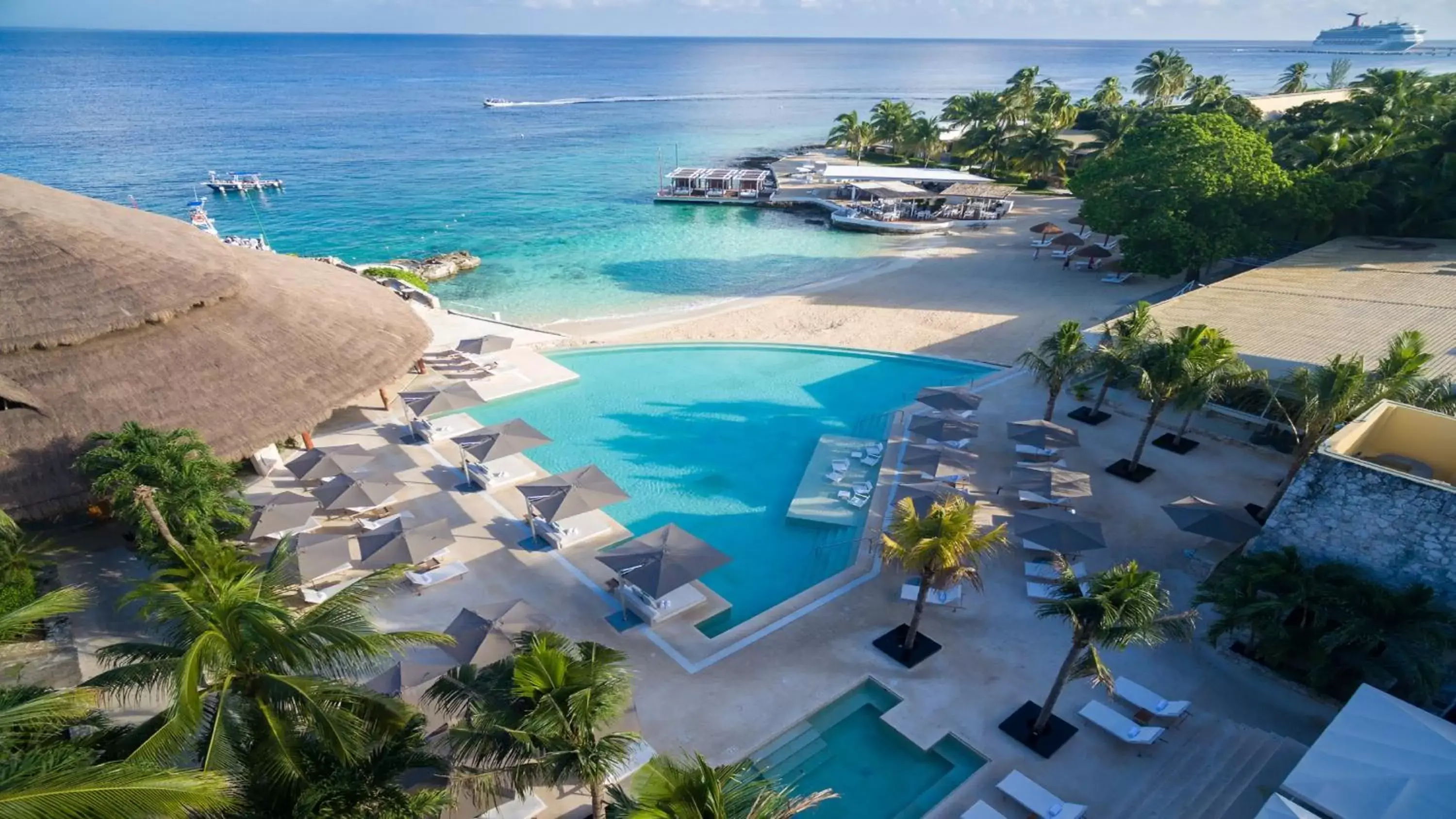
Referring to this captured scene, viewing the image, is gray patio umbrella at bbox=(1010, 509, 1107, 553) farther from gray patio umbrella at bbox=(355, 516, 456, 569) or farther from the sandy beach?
gray patio umbrella at bbox=(355, 516, 456, 569)

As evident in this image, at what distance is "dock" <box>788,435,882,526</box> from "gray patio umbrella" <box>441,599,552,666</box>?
26.5 feet

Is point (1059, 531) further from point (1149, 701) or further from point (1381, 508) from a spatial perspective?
point (1381, 508)

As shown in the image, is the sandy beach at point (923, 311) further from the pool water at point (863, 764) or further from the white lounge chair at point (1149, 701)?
the pool water at point (863, 764)

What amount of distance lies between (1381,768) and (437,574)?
715 inches

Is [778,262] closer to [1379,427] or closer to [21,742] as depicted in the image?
[1379,427]

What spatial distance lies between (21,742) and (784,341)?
27.5 m

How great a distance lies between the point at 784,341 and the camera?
106ft

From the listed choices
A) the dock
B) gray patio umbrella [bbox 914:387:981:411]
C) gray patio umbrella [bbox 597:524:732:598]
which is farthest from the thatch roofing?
gray patio umbrella [bbox 914:387:981:411]

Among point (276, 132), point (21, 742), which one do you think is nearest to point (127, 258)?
point (21, 742)

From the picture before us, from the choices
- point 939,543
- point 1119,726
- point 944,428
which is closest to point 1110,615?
point 939,543

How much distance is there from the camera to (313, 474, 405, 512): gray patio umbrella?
18609mm

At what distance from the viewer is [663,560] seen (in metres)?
15.6

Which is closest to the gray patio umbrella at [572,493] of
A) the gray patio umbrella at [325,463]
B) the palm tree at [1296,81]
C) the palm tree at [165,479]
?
the gray patio umbrella at [325,463]

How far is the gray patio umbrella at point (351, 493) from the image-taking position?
18609 millimetres
